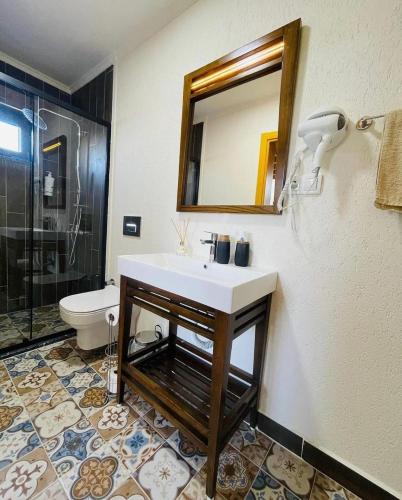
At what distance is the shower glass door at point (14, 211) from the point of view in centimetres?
196

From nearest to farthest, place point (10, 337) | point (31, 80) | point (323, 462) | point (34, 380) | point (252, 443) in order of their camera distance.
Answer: point (323, 462), point (252, 443), point (34, 380), point (10, 337), point (31, 80)

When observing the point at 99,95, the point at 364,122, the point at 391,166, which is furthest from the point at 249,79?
the point at 99,95

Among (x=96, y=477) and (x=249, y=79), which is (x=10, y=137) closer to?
(x=249, y=79)

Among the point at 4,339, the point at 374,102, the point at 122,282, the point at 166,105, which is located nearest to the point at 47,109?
the point at 166,105

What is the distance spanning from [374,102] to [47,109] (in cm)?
230

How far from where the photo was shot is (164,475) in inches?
36.0

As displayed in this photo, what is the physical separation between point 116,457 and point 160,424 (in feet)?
0.79

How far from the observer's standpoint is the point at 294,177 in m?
1.02

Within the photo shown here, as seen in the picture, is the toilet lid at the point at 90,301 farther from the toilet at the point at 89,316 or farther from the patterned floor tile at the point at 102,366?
the patterned floor tile at the point at 102,366

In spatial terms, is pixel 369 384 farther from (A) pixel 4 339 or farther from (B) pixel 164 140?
(A) pixel 4 339

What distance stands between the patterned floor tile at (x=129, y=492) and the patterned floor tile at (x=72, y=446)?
212mm

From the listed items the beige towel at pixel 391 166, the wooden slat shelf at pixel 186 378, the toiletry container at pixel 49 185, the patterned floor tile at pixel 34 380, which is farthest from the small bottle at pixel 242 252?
the toiletry container at pixel 49 185

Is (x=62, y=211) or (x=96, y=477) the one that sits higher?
(x=62, y=211)

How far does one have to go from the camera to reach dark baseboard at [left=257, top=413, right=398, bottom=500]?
0.88m
